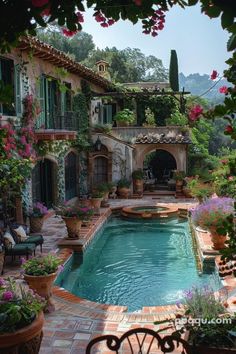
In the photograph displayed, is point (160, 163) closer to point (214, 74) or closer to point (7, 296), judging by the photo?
point (7, 296)

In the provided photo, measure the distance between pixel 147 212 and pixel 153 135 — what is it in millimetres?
6243

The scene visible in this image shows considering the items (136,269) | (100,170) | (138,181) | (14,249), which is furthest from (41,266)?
(138,181)

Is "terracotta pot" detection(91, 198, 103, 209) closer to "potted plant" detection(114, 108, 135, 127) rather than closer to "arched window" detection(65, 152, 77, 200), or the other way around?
"arched window" detection(65, 152, 77, 200)

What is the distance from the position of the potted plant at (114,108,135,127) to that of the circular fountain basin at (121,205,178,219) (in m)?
7.81

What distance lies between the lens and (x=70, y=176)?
63.8 ft

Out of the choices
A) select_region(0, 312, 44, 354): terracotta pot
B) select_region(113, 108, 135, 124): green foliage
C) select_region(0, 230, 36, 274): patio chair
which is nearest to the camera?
select_region(0, 312, 44, 354): terracotta pot

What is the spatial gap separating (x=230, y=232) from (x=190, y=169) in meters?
21.5

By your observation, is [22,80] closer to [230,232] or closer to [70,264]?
[70,264]

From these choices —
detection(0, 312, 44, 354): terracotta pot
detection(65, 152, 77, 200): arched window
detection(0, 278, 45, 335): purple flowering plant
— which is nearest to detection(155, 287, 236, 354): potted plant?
detection(0, 312, 44, 354): terracotta pot

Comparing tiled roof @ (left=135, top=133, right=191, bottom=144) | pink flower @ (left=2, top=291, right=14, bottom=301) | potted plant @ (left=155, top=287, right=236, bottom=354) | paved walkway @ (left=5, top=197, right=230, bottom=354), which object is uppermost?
tiled roof @ (left=135, top=133, right=191, bottom=144)

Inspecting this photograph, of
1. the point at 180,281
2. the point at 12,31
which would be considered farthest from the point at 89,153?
the point at 12,31

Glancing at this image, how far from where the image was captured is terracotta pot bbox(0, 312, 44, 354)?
4.09 meters

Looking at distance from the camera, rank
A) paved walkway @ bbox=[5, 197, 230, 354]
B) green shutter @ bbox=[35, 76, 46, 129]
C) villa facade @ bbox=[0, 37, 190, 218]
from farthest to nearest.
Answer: green shutter @ bbox=[35, 76, 46, 129], villa facade @ bbox=[0, 37, 190, 218], paved walkway @ bbox=[5, 197, 230, 354]

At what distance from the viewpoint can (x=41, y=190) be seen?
1611 centimetres
